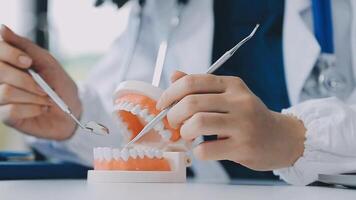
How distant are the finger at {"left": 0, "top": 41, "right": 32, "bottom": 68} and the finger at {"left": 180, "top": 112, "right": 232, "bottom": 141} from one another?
0.33 m

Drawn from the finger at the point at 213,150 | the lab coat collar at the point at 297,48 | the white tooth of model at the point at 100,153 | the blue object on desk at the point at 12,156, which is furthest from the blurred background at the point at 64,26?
the finger at the point at 213,150

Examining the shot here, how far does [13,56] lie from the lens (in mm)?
913

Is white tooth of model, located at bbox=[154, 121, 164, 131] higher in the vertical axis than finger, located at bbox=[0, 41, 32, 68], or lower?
lower

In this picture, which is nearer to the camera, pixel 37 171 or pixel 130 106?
pixel 130 106

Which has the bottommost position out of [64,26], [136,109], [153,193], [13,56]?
[153,193]

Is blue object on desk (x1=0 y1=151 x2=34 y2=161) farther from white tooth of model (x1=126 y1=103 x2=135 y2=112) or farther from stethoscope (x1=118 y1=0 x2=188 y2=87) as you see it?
white tooth of model (x1=126 y1=103 x2=135 y2=112)

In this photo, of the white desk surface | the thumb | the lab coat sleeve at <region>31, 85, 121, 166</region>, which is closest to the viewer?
the white desk surface

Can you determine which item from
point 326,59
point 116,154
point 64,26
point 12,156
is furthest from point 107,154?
point 64,26

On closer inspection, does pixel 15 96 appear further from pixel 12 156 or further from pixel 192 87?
pixel 192 87

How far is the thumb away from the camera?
0.91 metres

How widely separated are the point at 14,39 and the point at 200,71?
0.36 m

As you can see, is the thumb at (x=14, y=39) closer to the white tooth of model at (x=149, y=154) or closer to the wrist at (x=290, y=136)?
the white tooth of model at (x=149, y=154)

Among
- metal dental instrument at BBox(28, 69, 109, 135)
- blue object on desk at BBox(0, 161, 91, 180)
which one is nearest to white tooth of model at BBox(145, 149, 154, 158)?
metal dental instrument at BBox(28, 69, 109, 135)

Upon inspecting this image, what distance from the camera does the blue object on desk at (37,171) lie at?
93 cm
